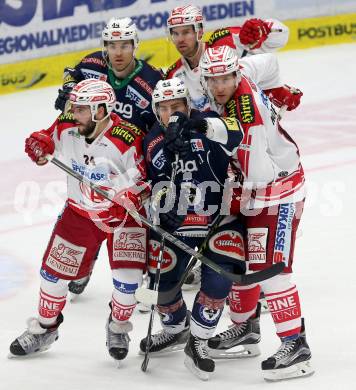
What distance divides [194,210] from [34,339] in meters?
1.20

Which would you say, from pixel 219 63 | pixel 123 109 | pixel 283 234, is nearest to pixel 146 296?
pixel 283 234

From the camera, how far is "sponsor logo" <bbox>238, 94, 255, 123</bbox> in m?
5.88

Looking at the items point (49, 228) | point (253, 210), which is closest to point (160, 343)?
point (253, 210)

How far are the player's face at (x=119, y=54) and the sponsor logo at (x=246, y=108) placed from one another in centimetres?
131

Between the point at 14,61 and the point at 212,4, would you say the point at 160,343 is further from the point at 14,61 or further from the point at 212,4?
the point at 212,4

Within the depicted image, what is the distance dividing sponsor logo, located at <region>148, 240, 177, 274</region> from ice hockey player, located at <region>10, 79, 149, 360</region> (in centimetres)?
4

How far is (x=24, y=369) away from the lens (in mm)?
6391

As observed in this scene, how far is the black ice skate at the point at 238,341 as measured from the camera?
21.2 feet

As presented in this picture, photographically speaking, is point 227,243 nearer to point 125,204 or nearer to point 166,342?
point 125,204

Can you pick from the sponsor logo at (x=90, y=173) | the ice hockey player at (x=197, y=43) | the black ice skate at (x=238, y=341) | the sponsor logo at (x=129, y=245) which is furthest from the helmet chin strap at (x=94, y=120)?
the black ice skate at (x=238, y=341)

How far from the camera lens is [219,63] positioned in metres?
5.97

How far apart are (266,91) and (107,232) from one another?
4.47ft

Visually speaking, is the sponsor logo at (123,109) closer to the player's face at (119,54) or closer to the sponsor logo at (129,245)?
the player's face at (119,54)

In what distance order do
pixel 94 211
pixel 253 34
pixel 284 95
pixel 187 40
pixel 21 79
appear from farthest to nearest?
pixel 21 79
pixel 253 34
pixel 187 40
pixel 284 95
pixel 94 211
